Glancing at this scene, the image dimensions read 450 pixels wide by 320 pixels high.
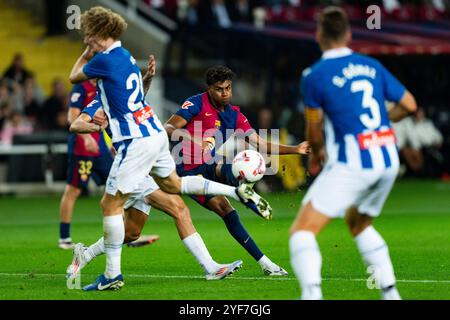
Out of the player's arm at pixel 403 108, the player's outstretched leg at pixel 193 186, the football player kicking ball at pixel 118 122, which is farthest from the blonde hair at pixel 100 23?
the player's arm at pixel 403 108

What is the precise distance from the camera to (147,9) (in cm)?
2689

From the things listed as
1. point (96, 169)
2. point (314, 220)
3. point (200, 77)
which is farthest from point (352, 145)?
point (200, 77)

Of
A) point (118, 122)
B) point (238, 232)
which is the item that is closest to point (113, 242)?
point (118, 122)

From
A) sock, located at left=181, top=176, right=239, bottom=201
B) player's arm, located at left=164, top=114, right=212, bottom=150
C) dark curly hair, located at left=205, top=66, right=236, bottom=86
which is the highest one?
dark curly hair, located at left=205, top=66, right=236, bottom=86

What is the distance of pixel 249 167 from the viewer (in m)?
10.5

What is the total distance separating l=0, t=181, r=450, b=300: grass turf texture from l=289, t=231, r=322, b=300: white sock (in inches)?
50.4

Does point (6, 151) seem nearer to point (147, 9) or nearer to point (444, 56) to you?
point (147, 9)

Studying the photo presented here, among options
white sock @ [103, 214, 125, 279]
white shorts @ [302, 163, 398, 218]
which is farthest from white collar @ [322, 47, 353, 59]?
white sock @ [103, 214, 125, 279]

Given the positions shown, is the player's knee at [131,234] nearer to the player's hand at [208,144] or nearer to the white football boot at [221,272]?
the white football boot at [221,272]

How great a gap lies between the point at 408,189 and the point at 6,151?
8.29 meters

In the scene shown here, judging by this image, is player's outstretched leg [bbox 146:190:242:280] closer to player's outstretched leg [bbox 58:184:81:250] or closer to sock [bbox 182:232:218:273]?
sock [bbox 182:232:218:273]

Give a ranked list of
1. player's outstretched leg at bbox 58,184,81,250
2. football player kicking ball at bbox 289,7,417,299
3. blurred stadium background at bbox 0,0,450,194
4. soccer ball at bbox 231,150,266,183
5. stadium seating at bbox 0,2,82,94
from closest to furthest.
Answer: football player kicking ball at bbox 289,7,417,299
soccer ball at bbox 231,150,266,183
player's outstretched leg at bbox 58,184,81,250
blurred stadium background at bbox 0,0,450,194
stadium seating at bbox 0,2,82,94

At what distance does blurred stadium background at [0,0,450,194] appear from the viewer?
22953 millimetres
